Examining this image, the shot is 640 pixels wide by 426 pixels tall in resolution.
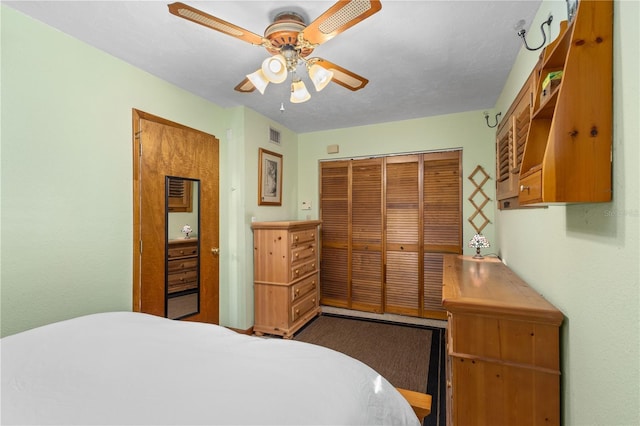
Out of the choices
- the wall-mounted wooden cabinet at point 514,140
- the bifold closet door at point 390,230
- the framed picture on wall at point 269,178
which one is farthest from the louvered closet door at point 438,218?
the framed picture on wall at point 269,178

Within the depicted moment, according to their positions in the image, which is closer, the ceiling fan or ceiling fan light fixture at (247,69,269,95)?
the ceiling fan

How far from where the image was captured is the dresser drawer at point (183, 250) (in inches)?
100

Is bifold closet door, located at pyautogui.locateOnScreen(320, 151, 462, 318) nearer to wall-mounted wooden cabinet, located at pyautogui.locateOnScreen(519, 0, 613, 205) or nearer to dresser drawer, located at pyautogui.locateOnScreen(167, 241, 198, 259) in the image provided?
dresser drawer, located at pyautogui.locateOnScreen(167, 241, 198, 259)

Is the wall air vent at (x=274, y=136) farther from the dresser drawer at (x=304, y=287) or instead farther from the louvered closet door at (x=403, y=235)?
the dresser drawer at (x=304, y=287)

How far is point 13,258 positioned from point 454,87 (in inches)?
139

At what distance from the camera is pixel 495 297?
1404mm

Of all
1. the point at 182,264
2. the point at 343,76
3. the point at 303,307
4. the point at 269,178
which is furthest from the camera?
the point at 269,178

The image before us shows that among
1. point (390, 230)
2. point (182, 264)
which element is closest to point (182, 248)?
point (182, 264)

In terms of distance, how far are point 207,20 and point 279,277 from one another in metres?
2.44

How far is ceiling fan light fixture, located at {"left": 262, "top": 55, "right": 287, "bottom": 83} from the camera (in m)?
1.54

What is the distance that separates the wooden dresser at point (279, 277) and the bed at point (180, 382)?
1869 millimetres

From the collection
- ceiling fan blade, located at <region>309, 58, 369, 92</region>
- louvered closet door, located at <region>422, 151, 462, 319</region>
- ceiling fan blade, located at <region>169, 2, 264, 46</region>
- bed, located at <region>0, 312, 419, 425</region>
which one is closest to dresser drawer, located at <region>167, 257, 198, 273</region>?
bed, located at <region>0, 312, 419, 425</region>

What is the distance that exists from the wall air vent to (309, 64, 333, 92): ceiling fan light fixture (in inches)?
78.9

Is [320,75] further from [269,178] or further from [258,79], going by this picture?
[269,178]
